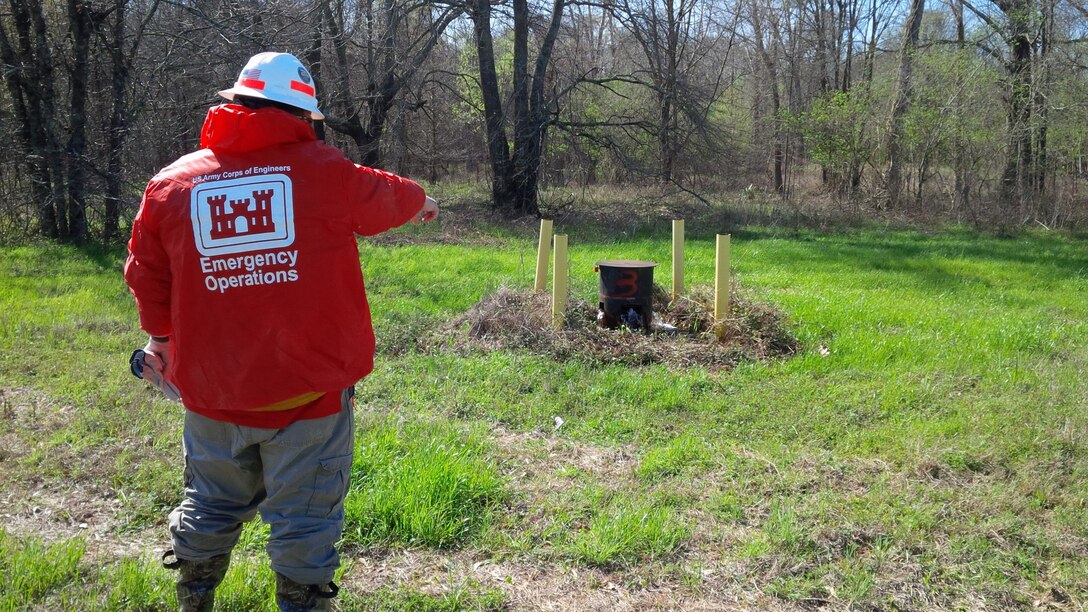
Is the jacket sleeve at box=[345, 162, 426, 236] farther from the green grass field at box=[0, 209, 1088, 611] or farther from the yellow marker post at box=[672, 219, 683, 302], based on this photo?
the yellow marker post at box=[672, 219, 683, 302]

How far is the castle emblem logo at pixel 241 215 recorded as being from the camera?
2396mm

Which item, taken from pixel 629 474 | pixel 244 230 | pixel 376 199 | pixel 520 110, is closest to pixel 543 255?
pixel 629 474

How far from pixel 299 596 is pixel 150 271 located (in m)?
1.13

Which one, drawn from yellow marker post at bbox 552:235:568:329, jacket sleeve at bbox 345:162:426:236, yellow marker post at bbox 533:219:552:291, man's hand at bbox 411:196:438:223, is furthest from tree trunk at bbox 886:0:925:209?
jacket sleeve at bbox 345:162:426:236

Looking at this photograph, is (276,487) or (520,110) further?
(520,110)

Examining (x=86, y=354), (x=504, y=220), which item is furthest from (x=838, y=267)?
(x=86, y=354)

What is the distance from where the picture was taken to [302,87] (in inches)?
101

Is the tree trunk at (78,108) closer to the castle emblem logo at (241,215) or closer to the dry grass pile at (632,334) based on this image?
the dry grass pile at (632,334)

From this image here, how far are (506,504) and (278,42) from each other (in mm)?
11880

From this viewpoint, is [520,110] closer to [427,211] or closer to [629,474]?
[629,474]

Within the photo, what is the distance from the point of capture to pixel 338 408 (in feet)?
8.47

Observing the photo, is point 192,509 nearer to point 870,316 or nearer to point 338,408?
point 338,408

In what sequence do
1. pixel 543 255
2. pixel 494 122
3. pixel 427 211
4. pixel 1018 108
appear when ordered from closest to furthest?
pixel 427 211, pixel 543 255, pixel 1018 108, pixel 494 122

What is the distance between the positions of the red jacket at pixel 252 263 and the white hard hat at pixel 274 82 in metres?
0.05
